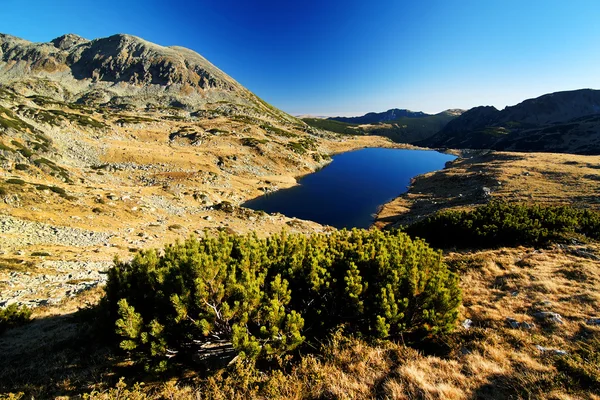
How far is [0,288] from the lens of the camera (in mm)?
15234

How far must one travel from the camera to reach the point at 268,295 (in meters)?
8.19

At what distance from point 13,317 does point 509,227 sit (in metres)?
30.4

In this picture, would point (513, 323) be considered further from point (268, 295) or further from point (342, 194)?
point (342, 194)

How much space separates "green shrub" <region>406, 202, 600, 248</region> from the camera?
19.3m

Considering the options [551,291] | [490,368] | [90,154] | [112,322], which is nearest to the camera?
[490,368]

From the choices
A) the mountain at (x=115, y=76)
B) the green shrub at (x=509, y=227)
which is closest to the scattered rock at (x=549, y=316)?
the green shrub at (x=509, y=227)

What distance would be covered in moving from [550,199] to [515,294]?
3182 centimetres

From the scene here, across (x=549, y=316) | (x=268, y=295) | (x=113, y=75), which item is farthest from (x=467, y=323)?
(x=113, y=75)

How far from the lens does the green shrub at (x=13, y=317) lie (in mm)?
11930

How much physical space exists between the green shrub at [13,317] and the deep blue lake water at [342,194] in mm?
43198

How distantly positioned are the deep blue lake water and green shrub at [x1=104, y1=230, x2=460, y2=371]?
4067 centimetres

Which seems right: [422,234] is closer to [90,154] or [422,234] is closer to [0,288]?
[0,288]

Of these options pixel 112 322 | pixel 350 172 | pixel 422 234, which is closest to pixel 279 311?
pixel 112 322

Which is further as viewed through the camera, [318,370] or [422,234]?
[422,234]
